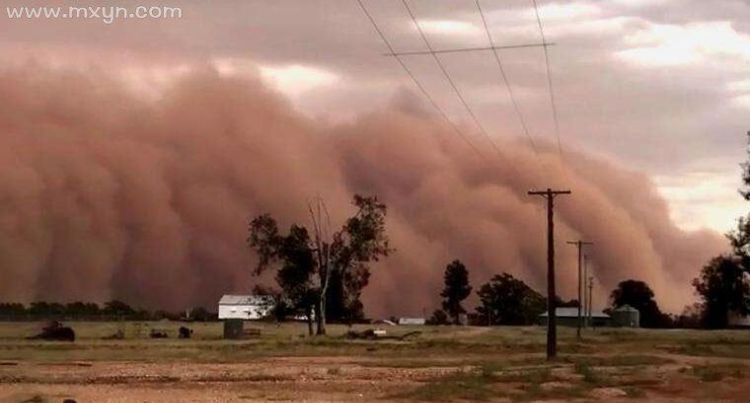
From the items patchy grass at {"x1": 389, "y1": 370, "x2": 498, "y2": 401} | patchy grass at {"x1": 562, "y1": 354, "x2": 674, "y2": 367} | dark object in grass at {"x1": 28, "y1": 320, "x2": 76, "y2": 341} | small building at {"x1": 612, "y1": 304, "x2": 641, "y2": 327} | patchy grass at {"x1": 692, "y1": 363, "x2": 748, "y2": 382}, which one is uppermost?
small building at {"x1": 612, "y1": 304, "x2": 641, "y2": 327}

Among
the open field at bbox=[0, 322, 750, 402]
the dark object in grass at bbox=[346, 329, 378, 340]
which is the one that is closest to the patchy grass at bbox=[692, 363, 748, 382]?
the open field at bbox=[0, 322, 750, 402]

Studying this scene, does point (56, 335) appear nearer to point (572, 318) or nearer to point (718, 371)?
point (718, 371)

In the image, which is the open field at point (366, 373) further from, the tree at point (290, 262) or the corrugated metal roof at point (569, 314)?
the corrugated metal roof at point (569, 314)

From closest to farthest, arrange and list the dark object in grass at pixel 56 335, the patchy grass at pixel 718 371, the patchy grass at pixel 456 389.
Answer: the patchy grass at pixel 456 389 < the patchy grass at pixel 718 371 < the dark object in grass at pixel 56 335

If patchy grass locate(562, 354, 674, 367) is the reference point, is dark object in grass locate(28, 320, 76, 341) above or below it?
above

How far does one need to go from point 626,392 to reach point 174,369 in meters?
23.1

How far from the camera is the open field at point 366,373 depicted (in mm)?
39625

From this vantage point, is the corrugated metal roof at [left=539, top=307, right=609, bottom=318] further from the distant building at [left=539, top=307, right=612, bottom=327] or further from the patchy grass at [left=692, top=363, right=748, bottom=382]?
the patchy grass at [left=692, top=363, right=748, bottom=382]

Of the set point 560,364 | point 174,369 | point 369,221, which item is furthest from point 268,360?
point 369,221

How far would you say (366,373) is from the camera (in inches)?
2034

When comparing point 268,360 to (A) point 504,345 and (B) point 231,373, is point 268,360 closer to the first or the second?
(B) point 231,373

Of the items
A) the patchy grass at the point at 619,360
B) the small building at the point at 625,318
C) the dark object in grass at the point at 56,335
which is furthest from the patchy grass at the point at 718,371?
the small building at the point at 625,318

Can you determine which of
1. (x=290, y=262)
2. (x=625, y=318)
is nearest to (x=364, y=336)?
(x=290, y=262)

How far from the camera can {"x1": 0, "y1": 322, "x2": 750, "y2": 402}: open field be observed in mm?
39625
